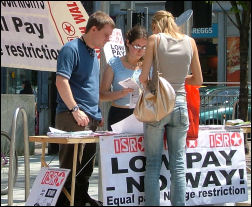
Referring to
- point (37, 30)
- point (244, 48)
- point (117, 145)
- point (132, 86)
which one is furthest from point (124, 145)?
point (244, 48)

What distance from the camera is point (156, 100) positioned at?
5961 millimetres

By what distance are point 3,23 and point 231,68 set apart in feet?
53.5

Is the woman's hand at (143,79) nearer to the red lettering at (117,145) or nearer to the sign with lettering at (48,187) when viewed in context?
the red lettering at (117,145)

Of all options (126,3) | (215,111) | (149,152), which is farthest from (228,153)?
(215,111)

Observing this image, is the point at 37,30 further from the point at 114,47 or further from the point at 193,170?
the point at 193,170

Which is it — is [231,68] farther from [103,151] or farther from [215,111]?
[103,151]

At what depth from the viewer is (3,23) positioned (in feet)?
24.3

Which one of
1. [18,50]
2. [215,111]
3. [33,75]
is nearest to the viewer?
[18,50]

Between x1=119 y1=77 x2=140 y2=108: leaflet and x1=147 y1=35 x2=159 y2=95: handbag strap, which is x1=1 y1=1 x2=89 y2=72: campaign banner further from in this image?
x1=147 y1=35 x2=159 y2=95: handbag strap

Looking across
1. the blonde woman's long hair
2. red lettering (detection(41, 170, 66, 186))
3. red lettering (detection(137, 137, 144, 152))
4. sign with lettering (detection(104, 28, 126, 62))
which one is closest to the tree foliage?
sign with lettering (detection(104, 28, 126, 62))

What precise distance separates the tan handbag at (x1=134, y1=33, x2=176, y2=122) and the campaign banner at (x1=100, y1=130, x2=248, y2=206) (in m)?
0.43

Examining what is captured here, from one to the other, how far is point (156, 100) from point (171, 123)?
9.9 inches

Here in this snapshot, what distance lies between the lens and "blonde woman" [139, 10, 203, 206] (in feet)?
19.8

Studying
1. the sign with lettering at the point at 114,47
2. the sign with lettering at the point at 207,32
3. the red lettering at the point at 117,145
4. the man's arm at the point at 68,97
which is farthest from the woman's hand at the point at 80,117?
the sign with lettering at the point at 207,32
